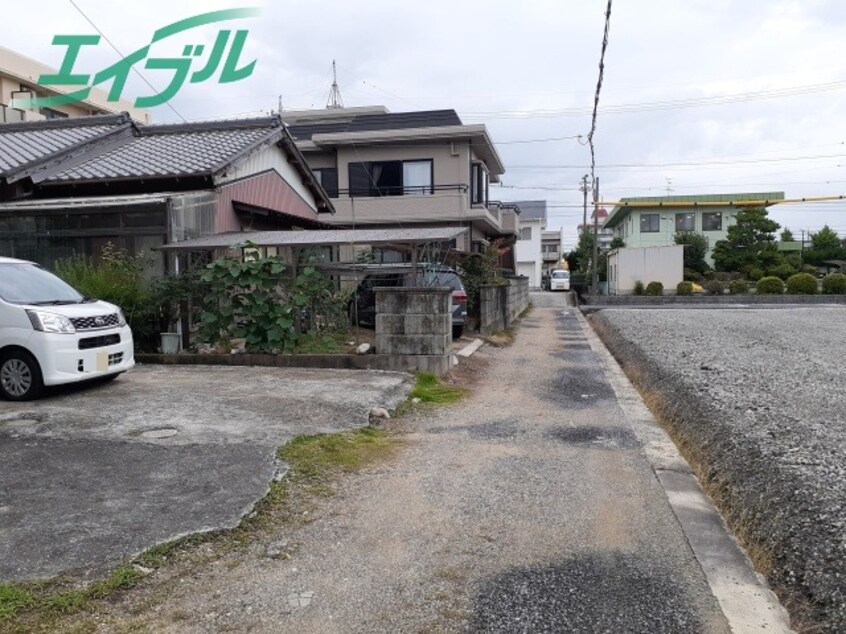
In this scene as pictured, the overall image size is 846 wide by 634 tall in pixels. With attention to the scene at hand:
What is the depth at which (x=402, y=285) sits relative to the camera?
11609 millimetres

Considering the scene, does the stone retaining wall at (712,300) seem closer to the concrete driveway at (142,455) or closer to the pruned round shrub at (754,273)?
the pruned round shrub at (754,273)

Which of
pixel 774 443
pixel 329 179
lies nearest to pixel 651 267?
pixel 329 179

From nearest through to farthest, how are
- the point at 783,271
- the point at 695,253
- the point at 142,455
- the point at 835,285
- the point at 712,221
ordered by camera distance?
the point at 142,455
the point at 835,285
the point at 783,271
the point at 695,253
the point at 712,221

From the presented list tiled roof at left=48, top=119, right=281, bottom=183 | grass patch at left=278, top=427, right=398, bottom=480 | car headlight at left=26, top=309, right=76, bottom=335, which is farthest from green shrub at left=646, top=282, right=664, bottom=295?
car headlight at left=26, top=309, right=76, bottom=335

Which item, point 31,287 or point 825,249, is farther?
point 825,249

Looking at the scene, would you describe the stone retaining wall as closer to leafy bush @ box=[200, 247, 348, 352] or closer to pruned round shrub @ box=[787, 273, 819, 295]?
pruned round shrub @ box=[787, 273, 819, 295]

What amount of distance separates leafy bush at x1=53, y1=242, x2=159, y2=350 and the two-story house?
41.0ft

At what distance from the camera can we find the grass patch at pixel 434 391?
26.8ft

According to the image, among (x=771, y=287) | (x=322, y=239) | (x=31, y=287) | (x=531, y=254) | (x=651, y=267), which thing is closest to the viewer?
(x=31, y=287)

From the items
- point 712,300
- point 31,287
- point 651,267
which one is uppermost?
point 651,267

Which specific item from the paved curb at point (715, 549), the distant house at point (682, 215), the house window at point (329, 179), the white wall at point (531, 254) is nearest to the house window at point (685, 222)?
the distant house at point (682, 215)

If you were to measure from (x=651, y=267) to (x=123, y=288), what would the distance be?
1267 inches

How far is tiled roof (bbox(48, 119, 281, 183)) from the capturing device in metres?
12.3

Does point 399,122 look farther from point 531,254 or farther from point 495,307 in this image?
point 531,254
